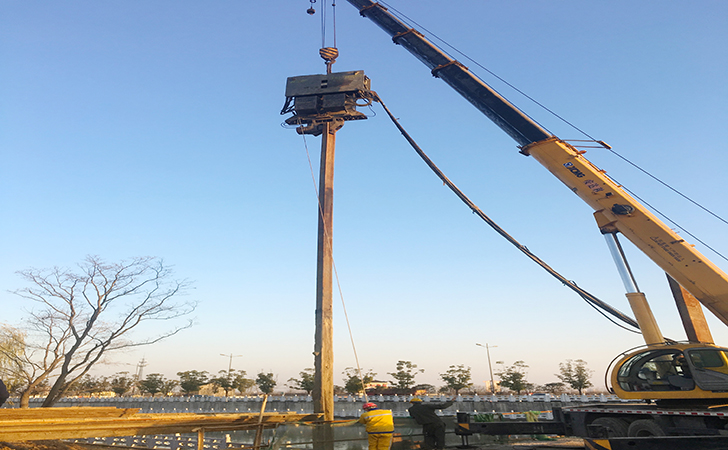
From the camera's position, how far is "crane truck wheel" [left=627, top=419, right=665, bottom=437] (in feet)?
27.0

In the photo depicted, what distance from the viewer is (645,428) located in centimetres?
846

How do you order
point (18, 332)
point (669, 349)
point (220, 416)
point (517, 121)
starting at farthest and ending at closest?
point (18, 332) → point (517, 121) → point (669, 349) → point (220, 416)

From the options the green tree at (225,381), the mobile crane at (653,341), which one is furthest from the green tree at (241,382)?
the mobile crane at (653,341)

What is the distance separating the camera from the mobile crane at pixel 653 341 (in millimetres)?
8070

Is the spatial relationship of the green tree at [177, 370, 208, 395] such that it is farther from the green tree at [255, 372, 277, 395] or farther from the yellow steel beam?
the yellow steel beam

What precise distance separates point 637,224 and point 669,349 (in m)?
2.68

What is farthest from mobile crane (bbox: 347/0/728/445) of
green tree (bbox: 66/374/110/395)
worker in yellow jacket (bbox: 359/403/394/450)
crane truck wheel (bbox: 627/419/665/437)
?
green tree (bbox: 66/374/110/395)

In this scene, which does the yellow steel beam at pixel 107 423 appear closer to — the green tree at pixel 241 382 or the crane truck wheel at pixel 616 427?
the crane truck wheel at pixel 616 427

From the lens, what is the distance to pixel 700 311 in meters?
9.18

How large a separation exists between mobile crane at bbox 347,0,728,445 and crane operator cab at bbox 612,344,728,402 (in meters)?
0.01

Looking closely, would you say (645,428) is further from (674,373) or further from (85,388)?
(85,388)

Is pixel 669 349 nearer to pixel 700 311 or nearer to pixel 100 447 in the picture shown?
pixel 700 311

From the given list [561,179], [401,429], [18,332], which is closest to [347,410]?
[18,332]

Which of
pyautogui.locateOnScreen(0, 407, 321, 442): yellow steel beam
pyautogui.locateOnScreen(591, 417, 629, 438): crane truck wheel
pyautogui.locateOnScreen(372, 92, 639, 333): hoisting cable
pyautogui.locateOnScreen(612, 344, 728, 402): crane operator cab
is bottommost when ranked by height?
pyautogui.locateOnScreen(591, 417, 629, 438): crane truck wheel
